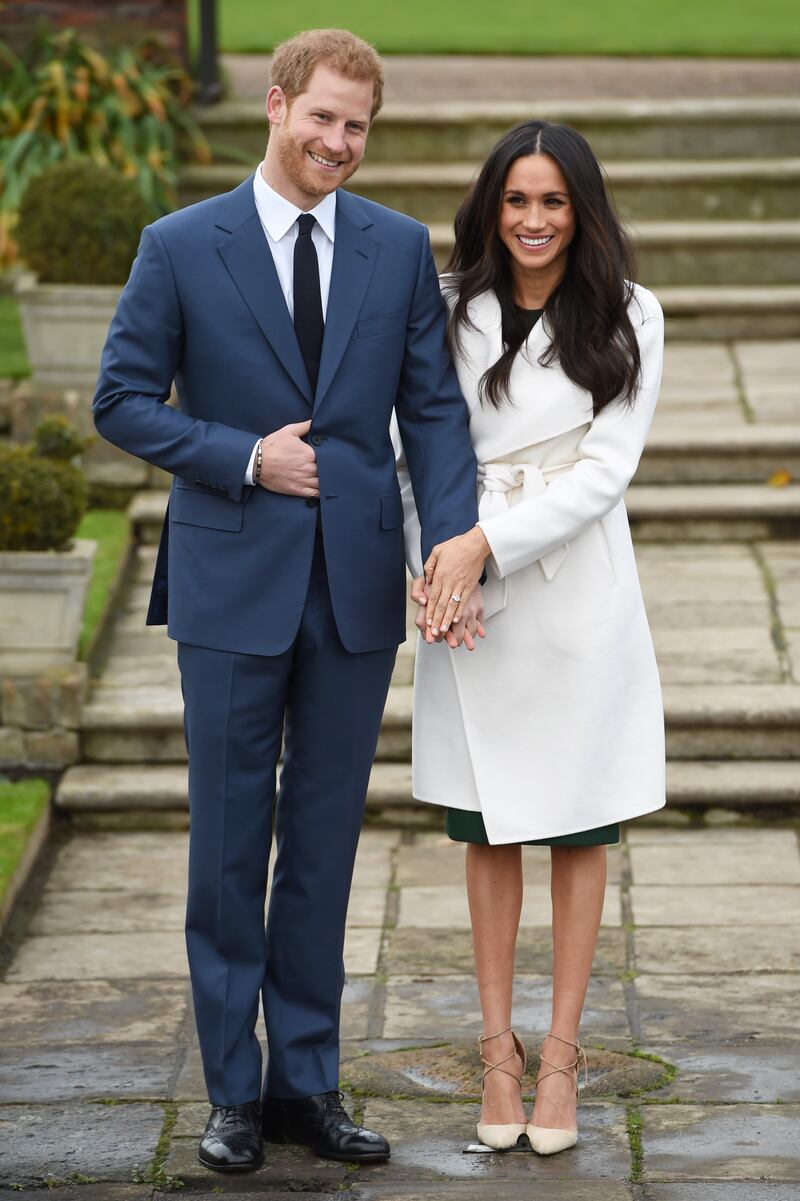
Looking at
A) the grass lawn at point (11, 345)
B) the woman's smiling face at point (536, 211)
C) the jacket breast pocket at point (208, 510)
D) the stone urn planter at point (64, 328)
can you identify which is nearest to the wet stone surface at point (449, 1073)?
the jacket breast pocket at point (208, 510)

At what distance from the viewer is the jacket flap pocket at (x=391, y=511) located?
10.6ft

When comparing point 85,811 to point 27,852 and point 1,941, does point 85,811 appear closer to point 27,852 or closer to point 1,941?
point 27,852

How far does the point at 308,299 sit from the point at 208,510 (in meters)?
0.40

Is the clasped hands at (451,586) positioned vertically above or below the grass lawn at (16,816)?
above

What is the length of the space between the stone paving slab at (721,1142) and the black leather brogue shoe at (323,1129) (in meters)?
0.49

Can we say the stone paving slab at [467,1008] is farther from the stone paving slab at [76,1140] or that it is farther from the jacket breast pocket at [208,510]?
the jacket breast pocket at [208,510]

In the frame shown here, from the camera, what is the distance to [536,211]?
10.5 ft

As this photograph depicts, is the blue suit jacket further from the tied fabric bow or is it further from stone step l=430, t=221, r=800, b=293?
stone step l=430, t=221, r=800, b=293

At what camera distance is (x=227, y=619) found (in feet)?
10.5

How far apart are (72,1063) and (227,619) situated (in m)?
1.17

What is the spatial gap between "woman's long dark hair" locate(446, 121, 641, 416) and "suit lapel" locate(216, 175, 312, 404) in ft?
1.05

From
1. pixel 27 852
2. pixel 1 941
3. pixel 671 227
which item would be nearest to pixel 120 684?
pixel 27 852

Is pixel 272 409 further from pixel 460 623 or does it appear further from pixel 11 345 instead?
pixel 11 345

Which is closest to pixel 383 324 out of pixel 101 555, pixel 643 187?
pixel 101 555
